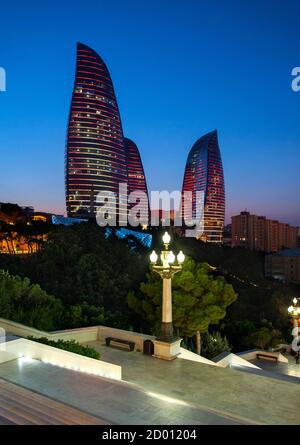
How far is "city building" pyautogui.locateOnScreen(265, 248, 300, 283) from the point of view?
A: 95625 mm

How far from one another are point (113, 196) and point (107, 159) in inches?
525

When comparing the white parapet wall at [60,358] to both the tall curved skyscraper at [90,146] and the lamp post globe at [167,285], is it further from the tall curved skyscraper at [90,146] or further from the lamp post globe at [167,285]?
the tall curved skyscraper at [90,146]

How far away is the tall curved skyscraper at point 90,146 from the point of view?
11081 cm


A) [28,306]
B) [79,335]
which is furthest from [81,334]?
[28,306]

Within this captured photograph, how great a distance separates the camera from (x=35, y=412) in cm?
603

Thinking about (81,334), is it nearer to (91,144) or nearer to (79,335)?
(79,335)

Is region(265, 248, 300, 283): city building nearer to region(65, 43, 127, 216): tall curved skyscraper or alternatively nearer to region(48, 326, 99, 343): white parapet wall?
region(65, 43, 127, 216): tall curved skyscraper

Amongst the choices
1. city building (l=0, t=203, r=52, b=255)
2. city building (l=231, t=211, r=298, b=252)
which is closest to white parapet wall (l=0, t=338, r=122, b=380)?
city building (l=0, t=203, r=52, b=255)

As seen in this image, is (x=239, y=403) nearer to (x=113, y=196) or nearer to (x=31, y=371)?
(x=31, y=371)

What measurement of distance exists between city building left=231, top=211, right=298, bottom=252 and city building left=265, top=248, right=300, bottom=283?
62.0m

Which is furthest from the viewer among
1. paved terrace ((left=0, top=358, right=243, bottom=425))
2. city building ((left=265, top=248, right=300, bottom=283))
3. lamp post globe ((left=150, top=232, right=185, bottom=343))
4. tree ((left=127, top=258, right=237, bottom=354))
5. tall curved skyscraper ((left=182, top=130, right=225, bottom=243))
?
tall curved skyscraper ((left=182, top=130, right=225, bottom=243))

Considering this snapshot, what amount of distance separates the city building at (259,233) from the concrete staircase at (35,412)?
161 m

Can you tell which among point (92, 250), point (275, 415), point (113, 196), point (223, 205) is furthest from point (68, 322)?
point (223, 205)

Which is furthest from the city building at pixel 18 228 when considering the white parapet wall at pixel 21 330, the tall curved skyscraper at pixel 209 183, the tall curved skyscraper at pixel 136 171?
the tall curved skyscraper at pixel 209 183
